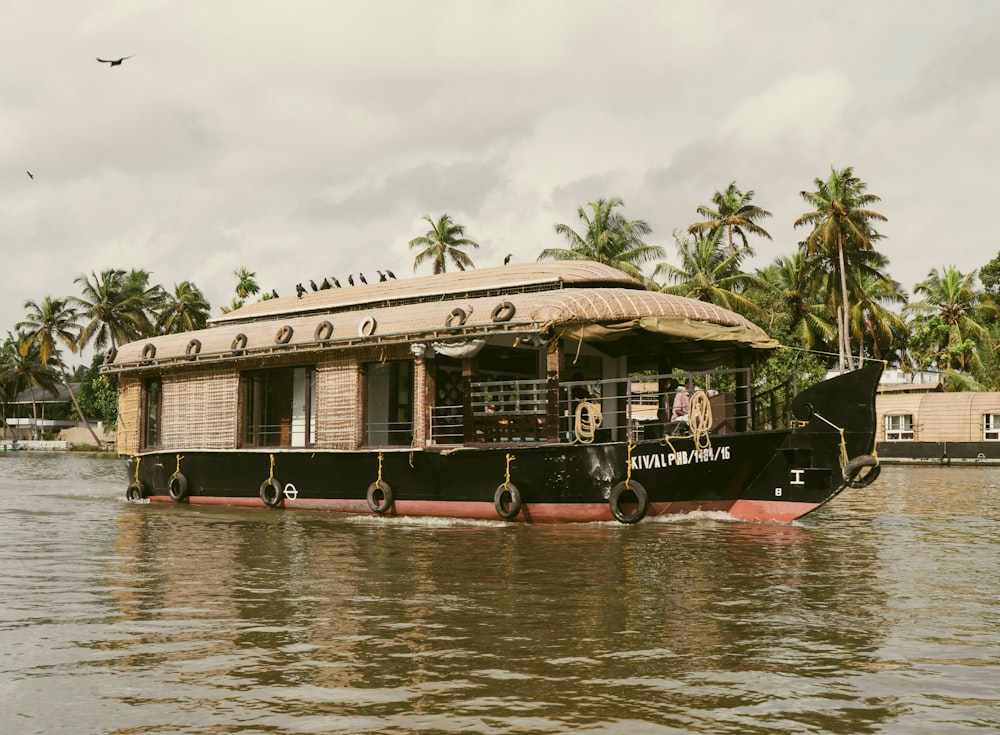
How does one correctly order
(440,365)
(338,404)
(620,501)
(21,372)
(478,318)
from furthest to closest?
(21,372)
(338,404)
(440,365)
(478,318)
(620,501)

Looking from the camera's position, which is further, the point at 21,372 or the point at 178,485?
the point at 21,372

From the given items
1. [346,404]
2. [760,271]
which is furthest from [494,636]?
[760,271]

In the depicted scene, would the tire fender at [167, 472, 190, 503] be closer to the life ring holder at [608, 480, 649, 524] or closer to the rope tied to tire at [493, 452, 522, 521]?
the rope tied to tire at [493, 452, 522, 521]

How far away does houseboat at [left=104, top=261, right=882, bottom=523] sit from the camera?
43.7ft

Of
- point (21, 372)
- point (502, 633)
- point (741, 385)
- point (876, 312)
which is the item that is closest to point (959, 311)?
point (876, 312)

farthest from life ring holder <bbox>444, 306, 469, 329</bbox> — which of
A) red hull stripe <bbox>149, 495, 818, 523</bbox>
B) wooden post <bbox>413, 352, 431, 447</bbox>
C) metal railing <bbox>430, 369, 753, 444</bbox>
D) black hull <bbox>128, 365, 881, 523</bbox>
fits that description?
red hull stripe <bbox>149, 495, 818, 523</bbox>

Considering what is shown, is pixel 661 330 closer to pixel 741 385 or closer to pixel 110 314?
pixel 741 385

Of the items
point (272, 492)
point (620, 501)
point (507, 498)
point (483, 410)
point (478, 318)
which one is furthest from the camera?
point (272, 492)

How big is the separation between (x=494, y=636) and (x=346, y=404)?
31.9ft

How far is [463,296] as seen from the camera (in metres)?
16.6

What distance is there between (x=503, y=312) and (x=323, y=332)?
3.65 metres

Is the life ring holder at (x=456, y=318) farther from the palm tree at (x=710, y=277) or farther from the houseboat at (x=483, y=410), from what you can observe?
the palm tree at (x=710, y=277)

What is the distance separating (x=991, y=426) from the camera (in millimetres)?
40812

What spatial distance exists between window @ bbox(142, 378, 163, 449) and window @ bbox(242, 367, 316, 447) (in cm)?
254
